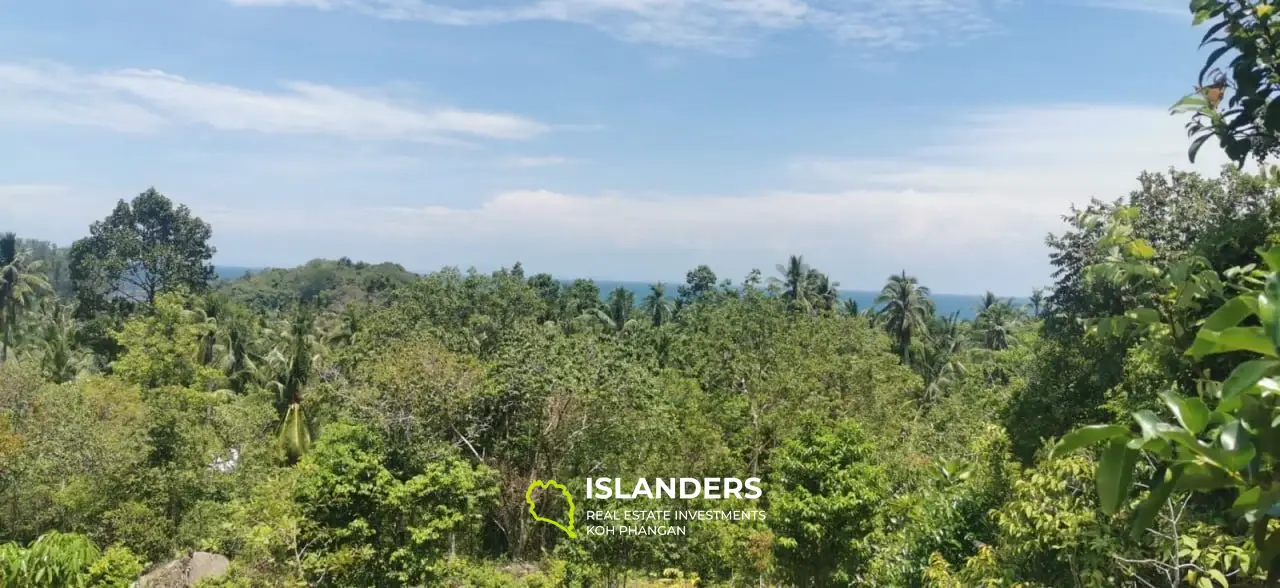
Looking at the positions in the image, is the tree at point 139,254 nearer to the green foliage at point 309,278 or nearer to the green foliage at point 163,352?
the green foliage at point 163,352

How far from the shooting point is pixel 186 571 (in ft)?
37.5

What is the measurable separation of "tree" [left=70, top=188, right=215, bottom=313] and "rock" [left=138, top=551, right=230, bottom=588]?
68.9 feet

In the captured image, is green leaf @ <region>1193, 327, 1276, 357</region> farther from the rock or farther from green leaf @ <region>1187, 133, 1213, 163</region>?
the rock

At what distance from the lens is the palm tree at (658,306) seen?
132 ft

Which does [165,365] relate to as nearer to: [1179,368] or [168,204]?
[1179,368]

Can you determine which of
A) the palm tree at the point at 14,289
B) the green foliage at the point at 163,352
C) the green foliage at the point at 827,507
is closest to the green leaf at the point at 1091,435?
the green foliage at the point at 827,507

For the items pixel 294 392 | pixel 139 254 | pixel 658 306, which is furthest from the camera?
pixel 658 306

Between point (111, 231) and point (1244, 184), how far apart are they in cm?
3693

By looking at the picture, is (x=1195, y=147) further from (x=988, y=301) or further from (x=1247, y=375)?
(x=988, y=301)

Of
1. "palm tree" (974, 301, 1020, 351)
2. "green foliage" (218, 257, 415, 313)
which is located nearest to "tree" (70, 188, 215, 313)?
"palm tree" (974, 301, 1020, 351)

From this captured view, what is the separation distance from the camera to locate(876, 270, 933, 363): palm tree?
3244 cm

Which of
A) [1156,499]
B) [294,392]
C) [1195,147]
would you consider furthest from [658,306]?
[1156,499]

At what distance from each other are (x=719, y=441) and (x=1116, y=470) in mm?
16131

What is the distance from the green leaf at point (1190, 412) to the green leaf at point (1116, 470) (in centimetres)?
7
